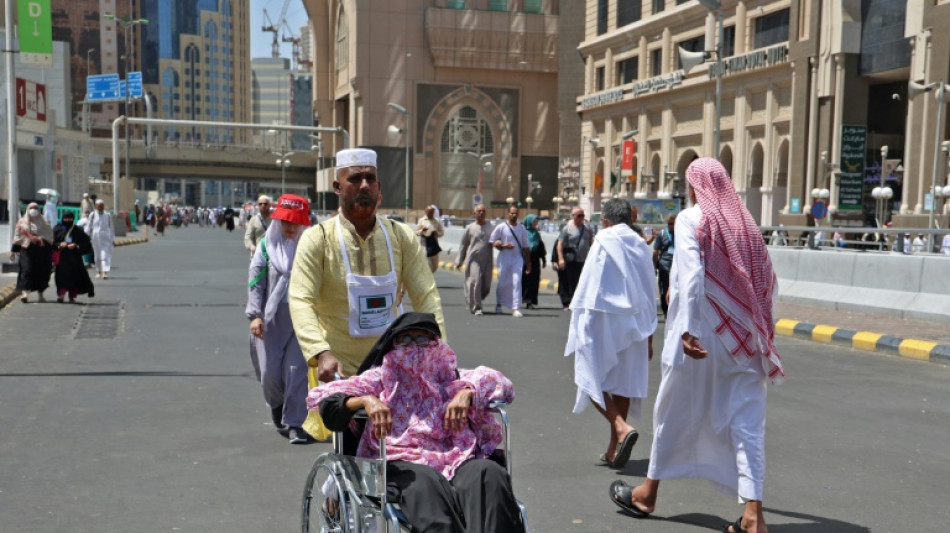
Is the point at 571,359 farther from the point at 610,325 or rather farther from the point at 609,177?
the point at 609,177

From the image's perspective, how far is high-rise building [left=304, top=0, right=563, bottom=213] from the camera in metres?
79.2

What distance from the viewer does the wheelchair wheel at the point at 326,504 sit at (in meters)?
3.74

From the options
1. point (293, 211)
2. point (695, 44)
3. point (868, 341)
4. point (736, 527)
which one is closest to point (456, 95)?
point (695, 44)

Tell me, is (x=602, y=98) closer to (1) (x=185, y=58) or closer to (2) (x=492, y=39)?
(2) (x=492, y=39)

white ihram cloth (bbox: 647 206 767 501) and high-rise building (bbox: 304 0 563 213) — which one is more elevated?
high-rise building (bbox: 304 0 563 213)

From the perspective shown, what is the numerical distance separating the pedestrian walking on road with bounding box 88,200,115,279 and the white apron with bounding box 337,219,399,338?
1943 centimetres

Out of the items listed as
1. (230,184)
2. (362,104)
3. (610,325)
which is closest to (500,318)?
(610,325)

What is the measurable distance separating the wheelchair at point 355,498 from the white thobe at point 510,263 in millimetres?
11644

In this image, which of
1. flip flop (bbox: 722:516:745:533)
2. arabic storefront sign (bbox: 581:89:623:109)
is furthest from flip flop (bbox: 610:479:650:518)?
arabic storefront sign (bbox: 581:89:623:109)

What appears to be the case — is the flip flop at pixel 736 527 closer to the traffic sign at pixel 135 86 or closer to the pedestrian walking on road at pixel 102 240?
the pedestrian walking on road at pixel 102 240

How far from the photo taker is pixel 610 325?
671 cm

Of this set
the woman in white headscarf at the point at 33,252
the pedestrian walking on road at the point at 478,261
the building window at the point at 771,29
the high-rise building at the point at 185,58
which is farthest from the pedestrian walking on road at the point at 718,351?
the high-rise building at the point at 185,58

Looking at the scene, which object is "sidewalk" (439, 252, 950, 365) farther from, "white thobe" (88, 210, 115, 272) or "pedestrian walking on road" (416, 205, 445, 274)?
"white thobe" (88, 210, 115, 272)

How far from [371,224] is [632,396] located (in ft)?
8.95
